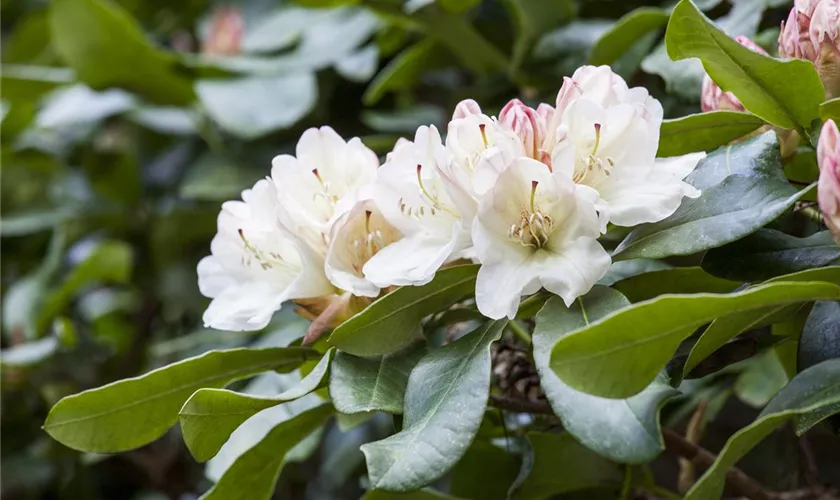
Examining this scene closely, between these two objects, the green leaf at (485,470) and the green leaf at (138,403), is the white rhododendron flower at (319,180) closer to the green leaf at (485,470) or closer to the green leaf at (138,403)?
the green leaf at (138,403)

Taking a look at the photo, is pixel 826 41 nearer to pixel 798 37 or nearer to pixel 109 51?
pixel 798 37

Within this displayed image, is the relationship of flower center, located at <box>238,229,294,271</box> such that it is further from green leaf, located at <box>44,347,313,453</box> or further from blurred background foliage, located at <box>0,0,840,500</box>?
blurred background foliage, located at <box>0,0,840,500</box>

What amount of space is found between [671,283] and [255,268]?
0.29 metres

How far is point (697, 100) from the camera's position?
753mm

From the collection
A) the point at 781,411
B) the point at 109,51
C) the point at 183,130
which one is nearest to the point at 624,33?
the point at 781,411

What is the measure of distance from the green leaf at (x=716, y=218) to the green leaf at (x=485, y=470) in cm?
26

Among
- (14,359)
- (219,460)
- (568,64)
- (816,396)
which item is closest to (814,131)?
(816,396)

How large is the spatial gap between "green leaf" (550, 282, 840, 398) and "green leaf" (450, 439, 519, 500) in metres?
0.31

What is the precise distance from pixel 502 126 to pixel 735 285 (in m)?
0.22

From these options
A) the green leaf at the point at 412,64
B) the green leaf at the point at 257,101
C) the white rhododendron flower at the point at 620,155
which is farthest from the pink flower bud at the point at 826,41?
the green leaf at the point at 257,101

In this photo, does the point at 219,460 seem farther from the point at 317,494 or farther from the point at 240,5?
the point at 240,5

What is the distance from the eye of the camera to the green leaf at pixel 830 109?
0.50 meters

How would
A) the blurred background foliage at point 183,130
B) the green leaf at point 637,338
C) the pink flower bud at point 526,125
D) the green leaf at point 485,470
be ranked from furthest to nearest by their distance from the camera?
the blurred background foliage at point 183,130
the green leaf at point 485,470
the pink flower bud at point 526,125
the green leaf at point 637,338

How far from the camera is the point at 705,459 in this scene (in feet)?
2.31
